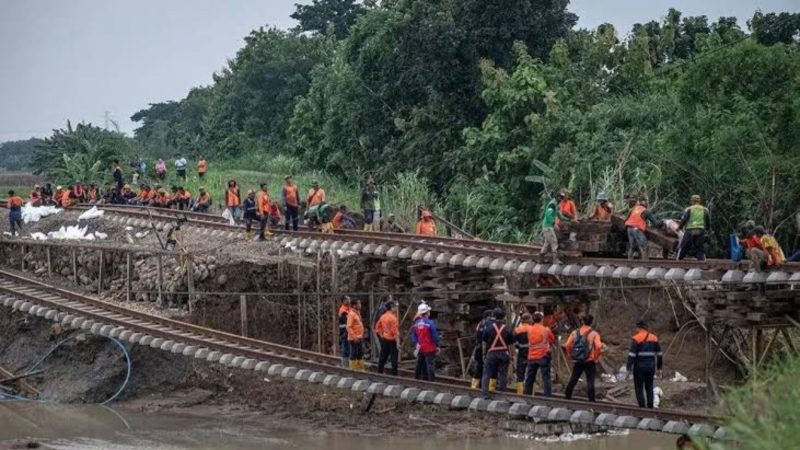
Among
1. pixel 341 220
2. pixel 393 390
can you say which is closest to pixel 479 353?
pixel 393 390

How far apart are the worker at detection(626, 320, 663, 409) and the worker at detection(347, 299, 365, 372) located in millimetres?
4972

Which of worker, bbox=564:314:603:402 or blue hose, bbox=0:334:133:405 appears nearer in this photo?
worker, bbox=564:314:603:402

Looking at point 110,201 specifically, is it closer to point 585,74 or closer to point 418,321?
point 585,74

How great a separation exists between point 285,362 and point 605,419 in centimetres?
636

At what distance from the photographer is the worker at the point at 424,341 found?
68.6 ft

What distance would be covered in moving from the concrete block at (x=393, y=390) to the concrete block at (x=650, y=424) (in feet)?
13.9

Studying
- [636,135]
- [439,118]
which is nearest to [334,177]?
[439,118]

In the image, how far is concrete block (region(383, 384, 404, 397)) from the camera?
21.4m

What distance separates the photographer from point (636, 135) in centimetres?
3256

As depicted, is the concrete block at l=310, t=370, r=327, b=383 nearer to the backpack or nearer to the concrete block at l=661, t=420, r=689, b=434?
the backpack

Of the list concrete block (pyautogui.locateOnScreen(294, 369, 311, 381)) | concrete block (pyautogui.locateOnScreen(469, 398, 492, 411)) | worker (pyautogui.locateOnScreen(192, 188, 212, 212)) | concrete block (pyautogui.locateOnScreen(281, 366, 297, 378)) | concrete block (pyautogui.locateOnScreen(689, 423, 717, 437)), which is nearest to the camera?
concrete block (pyautogui.locateOnScreen(689, 423, 717, 437))

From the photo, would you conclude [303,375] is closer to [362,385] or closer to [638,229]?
[362,385]

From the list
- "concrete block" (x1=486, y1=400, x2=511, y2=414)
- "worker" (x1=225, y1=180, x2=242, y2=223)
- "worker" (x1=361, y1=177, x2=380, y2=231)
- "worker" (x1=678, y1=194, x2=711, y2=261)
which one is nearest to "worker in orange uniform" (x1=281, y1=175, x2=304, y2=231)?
"worker" (x1=361, y1=177, x2=380, y2=231)

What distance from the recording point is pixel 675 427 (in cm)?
1823
